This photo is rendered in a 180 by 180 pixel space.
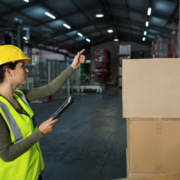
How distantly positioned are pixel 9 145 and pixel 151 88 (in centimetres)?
91

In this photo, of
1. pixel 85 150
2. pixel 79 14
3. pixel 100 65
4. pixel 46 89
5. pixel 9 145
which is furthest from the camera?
pixel 100 65

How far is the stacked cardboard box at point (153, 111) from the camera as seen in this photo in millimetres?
1349

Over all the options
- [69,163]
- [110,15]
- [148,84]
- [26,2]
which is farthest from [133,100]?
[110,15]

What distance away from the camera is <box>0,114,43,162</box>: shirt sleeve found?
3.34 feet

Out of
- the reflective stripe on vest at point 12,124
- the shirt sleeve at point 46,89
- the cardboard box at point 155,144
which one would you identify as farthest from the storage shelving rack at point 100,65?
the reflective stripe on vest at point 12,124

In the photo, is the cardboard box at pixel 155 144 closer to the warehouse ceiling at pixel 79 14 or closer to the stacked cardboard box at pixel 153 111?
the stacked cardboard box at pixel 153 111

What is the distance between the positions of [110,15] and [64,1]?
5707mm

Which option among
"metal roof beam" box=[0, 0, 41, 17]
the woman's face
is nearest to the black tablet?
the woman's face

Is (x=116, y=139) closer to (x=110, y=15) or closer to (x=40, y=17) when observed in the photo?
(x=40, y=17)

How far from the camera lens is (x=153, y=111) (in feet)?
4.50

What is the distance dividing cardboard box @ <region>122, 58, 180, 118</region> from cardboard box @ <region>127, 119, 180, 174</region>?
64 mm

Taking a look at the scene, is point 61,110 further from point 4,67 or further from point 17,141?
point 4,67

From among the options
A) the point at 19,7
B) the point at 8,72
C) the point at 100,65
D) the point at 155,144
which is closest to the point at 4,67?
the point at 8,72

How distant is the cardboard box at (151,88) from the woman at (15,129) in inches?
21.2
